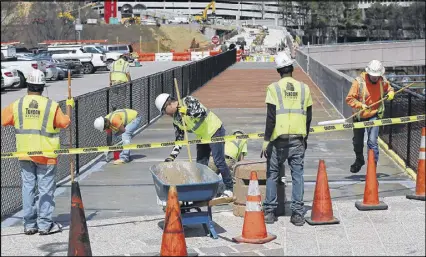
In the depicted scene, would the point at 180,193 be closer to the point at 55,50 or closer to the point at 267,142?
the point at 267,142

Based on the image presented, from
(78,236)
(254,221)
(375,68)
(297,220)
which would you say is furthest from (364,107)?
(78,236)

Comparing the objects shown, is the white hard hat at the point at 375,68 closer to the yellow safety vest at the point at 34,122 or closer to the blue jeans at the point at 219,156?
the blue jeans at the point at 219,156

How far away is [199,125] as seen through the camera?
396 inches

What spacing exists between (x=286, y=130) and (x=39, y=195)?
2.91 m

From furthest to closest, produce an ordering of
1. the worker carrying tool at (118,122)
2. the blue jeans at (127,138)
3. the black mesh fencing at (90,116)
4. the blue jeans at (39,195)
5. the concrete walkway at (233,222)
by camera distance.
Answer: the blue jeans at (127,138)
the worker carrying tool at (118,122)
the black mesh fencing at (90,116)
the blue jeans at (39,195)
the concrete walkway at (233,222)

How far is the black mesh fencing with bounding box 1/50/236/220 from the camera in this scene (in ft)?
35.2

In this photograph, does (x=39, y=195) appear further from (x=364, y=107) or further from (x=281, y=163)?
(x=364, y=107)

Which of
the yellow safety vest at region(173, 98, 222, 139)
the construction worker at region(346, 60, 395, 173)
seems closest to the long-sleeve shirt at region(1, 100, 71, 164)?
the yellow safety vest at region(173, 98, 222, 139)

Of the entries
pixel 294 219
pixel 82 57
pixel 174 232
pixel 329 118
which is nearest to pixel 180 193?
pixel 174 232

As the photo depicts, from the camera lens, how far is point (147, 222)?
9617mm

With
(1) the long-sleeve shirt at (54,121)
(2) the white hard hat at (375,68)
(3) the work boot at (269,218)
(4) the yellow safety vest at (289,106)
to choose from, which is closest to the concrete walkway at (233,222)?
(3) the work boot at (269,218)

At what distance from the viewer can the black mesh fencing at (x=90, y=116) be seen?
10734mm

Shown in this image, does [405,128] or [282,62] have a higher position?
[282,62]

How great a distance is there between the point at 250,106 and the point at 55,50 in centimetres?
2803
